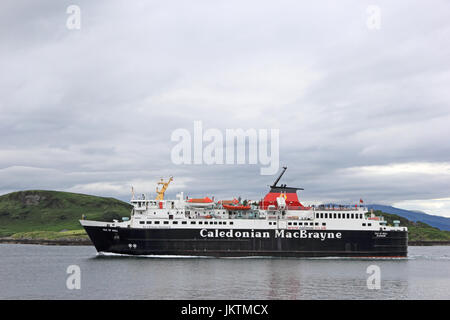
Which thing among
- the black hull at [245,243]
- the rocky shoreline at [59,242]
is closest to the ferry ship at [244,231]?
the black hull at [245,243]

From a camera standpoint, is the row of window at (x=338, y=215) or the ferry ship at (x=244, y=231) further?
the row of window at (x=338, y=215)

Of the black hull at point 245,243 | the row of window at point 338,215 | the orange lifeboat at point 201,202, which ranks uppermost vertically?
the orange lifeboat at point 201,202

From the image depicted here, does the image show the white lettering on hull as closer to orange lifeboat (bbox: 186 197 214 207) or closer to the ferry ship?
the ferry ship

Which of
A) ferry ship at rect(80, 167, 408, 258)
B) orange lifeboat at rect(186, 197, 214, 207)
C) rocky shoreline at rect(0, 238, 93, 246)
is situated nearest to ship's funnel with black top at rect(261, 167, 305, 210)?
ferry ship at rect(80, 167, 408, 258)

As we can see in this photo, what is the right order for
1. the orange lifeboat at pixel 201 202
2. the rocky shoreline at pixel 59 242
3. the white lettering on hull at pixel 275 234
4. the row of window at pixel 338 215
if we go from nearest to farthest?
the white lettering on hull at pixel 275 234 → the orange lifeboat at pixel 201 202 → the row of window at pixel 338 215 → the rocky shoreline at pixel 59 242

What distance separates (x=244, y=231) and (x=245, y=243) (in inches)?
57.3

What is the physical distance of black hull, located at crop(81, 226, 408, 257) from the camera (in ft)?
184

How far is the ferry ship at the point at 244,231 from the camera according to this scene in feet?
185

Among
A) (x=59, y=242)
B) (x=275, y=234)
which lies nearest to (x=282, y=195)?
(x=275, y=234)

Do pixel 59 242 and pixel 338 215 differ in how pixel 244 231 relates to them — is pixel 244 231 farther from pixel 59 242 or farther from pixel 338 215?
pixel 59 242

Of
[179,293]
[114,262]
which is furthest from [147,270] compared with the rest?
[179,293]

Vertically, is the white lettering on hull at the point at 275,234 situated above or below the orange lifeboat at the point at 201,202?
below

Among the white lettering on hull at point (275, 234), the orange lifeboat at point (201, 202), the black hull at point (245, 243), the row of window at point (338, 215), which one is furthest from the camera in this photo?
the row of window at point (338, 215)

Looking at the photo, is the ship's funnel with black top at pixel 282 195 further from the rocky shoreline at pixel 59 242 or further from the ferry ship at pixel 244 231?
the rocky shoreline at pixel 59 242
